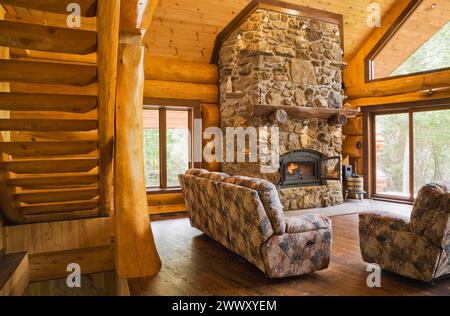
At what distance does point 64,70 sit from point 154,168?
438 cm

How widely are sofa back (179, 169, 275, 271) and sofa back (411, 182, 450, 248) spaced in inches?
50.3

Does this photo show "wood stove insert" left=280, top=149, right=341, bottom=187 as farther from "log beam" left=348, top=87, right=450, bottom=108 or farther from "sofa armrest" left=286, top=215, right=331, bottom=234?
"sofa armrest" left=286, top=215, right=331, bottom=234

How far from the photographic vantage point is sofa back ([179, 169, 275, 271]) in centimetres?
302

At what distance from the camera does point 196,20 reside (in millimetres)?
6402

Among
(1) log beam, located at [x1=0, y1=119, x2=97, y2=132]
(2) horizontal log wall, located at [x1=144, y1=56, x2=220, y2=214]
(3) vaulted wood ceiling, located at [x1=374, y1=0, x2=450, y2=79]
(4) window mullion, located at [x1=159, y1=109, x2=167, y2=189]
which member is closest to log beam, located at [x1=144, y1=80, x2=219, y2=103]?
(2) horizontal log wall, located at [x1=144, y1=56, x2=220, y2=214]

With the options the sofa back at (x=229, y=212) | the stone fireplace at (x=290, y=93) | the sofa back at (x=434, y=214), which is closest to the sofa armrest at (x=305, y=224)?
the sofa back at (x=229, y=212)

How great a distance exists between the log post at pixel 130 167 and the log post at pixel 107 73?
0.18m

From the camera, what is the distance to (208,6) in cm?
624

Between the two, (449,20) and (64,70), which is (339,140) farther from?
(64,70)

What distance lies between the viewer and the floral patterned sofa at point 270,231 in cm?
301

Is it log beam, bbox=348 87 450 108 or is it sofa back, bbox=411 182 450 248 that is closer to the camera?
sofa back, bbox=411 182 450 248

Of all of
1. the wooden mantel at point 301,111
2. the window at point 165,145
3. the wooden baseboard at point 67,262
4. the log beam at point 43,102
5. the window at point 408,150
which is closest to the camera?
the log beam at point 43,102

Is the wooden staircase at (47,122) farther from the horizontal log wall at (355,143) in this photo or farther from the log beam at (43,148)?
the horizontal log wall at (355,143)

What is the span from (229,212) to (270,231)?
637mm
